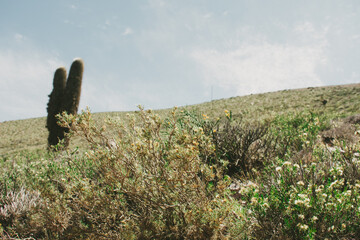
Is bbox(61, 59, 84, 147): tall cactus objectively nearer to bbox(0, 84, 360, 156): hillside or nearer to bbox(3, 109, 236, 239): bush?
bbox(0, 84, 360, 156): hillside

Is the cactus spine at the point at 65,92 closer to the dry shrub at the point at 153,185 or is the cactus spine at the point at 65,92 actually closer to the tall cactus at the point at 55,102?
the tall cactus at the point at 55,102

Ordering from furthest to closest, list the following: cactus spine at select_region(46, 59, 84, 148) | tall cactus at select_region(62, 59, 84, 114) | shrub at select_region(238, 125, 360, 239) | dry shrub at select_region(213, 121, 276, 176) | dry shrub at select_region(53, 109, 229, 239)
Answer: tall cactus at select_region(62, 59, 84, 114) → cactus spine at select_region(46, 59, 84, 148) → dry shrub at select_region(213, 121, 276, 176) → dry shrub at select_region(53, 109, 229, 239) → shrub at select_region(238, 125, 360, 239)

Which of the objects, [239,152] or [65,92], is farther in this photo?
[65,92]

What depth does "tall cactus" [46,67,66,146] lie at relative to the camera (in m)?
14.2

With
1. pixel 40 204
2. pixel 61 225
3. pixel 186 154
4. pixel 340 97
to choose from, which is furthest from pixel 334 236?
pixel 340 97

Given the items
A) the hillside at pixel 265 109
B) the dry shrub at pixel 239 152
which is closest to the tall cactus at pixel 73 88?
the hillside at pixel 265 109

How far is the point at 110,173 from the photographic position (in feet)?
8.35

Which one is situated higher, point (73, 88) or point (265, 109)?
point (265, 109)

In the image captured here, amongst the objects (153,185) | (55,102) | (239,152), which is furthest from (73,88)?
(153,185)

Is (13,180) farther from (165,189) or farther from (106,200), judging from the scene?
(165,189)

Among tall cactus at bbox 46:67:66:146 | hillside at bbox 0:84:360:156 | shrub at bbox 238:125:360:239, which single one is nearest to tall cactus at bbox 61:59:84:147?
tall cactus at bbox 46:67:66:146

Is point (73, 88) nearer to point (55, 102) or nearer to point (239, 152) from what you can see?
point (55, 102)

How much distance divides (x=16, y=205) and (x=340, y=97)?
2351 cm

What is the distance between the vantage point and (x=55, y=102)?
50.5 ft
